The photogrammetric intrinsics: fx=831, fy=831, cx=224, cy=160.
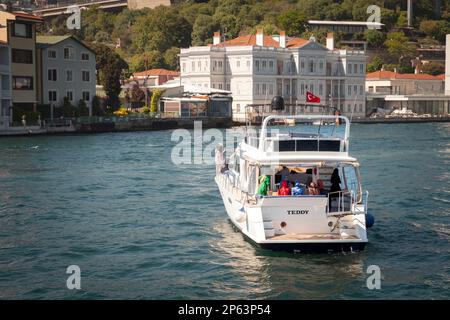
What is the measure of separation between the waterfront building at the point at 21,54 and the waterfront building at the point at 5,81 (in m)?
0.84

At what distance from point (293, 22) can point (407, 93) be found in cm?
2499

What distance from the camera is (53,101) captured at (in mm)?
73312

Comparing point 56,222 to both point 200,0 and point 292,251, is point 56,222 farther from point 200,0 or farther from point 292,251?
point 200,0

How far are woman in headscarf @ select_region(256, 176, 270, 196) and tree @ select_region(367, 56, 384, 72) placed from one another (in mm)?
125459

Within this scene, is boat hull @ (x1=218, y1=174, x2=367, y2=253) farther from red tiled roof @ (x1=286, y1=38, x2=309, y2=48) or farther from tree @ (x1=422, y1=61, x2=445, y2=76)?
tree @ (x1=422, y1=61, x2=445, y2=76)

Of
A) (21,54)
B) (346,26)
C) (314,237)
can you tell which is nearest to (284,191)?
(314,237)

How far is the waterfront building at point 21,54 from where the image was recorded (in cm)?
6744

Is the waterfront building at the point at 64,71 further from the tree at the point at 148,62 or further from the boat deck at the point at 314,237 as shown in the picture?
the boat deck at the point at 314,237

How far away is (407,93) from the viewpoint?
12694cm

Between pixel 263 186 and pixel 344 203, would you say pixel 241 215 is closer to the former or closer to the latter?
pixel 263 186

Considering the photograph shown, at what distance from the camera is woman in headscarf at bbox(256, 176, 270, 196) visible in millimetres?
21172

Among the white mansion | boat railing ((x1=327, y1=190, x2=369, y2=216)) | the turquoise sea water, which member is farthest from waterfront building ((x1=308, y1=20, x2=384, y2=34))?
boat railing ((x1=327, y1=190, x2=369, y2=216))

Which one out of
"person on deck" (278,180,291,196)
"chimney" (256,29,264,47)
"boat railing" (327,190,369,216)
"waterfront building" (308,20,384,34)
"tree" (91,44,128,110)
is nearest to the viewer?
"boat railing" (327,190,369,216)

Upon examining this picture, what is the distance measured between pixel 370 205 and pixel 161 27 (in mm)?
116010
